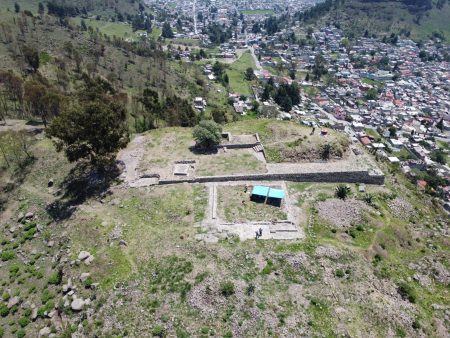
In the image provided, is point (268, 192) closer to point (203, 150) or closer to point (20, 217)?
point (203, 150)

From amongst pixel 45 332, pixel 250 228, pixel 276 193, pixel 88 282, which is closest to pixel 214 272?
pixel 250 228

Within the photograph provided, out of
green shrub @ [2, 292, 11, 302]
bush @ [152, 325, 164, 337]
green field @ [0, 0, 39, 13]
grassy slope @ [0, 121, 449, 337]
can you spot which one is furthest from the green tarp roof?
green field @ [0, 0, 39, 13]

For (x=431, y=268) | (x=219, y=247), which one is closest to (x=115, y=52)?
(x=219, y=247)

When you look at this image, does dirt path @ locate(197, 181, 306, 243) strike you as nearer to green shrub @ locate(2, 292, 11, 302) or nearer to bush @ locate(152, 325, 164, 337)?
bush @ locate(152, 325, 164, 337)

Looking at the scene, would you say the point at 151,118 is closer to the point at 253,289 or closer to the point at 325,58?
the point at 253,289

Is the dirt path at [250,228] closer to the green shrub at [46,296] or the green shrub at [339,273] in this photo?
the green shrub at [339,273]

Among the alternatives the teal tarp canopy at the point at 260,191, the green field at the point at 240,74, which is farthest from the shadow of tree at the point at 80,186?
the green field at the point at 240,74
